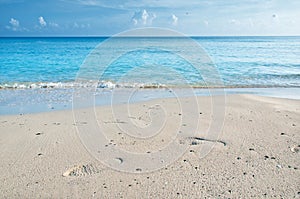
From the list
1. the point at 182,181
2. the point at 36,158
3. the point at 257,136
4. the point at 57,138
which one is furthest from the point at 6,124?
the point at 257,136

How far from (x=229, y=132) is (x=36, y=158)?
3.92 m

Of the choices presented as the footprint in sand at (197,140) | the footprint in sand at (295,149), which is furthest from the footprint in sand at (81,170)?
the footprint in sand at (295,149)

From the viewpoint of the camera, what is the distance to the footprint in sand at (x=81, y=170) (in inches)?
158

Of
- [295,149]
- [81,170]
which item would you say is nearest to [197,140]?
[295,149]

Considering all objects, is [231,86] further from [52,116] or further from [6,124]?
[6,124]

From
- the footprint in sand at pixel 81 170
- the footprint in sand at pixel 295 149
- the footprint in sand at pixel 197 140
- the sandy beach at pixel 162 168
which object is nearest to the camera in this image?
the sandy beach at pixel 162 168

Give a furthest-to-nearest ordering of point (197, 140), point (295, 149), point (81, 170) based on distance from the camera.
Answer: point (197, 140)
point (295, 149)
point (81, 170)

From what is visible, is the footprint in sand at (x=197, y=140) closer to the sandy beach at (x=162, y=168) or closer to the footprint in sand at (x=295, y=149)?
the sandy beach at (x=162, y=168)

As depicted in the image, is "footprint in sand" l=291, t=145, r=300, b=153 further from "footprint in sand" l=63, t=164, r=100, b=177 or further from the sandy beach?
"footprint in sand" l=63, t=164, r=100, b=177

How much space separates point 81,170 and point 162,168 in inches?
50.6

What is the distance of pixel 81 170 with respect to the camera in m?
4.13

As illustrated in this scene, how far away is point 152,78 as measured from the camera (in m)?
15.7

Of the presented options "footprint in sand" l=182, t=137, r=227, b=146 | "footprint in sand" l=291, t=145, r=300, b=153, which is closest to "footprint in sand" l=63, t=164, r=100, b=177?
"footprint in sand" l=182, t=137, r=227, b=146

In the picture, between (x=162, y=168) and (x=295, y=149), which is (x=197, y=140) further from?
(x=295, y=149)
